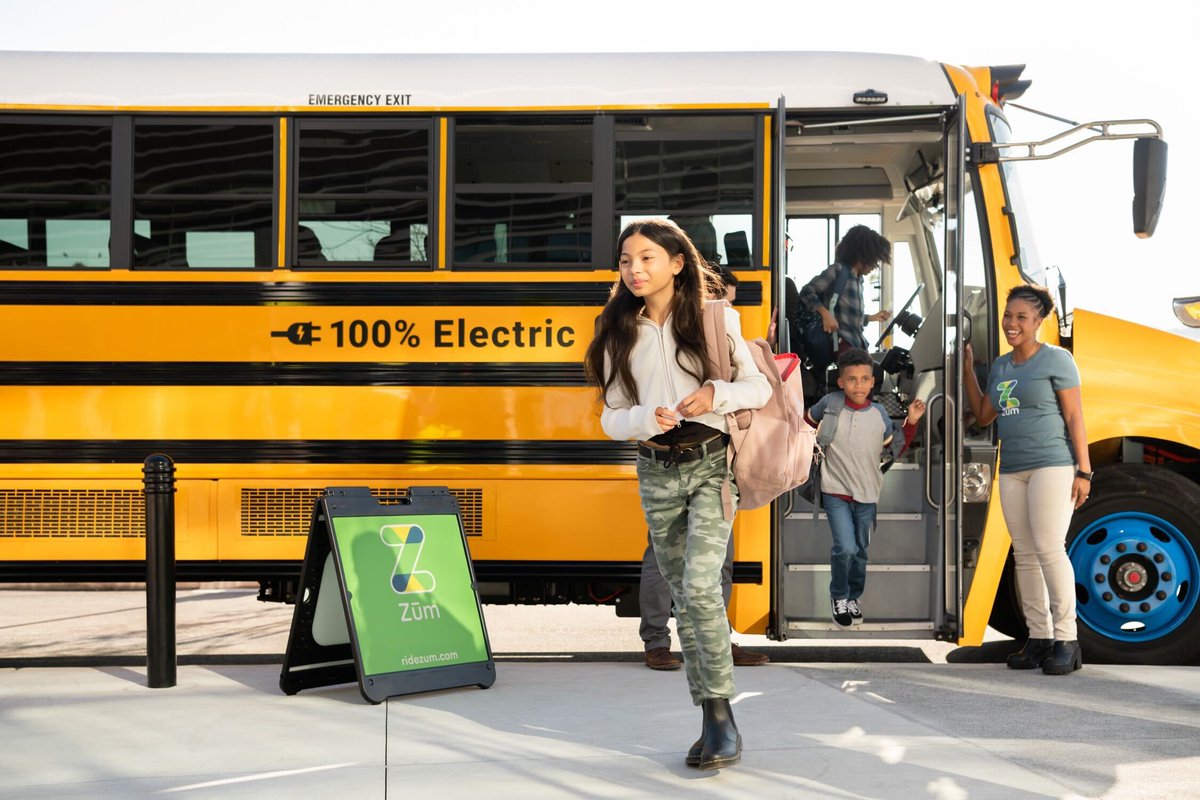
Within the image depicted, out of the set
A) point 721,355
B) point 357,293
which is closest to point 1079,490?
point 721,355

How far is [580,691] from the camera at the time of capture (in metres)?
5.83

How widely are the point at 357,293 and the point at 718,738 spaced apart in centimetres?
303

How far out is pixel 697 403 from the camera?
4.15 metres

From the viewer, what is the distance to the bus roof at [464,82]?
20.9ft

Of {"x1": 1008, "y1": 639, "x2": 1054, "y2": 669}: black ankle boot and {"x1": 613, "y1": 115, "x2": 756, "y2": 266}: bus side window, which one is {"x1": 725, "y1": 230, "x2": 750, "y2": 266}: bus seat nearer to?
{"x1": 613, "y1": 115, "x2": 756, "y2": 266}: bus side window

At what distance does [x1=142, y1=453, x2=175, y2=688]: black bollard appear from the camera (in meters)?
5.89

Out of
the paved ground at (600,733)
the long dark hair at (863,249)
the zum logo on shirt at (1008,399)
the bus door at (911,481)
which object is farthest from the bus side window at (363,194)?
the zum logo on shirt at (1008,399)

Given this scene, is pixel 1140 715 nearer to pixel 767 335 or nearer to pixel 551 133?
pixel 767 335

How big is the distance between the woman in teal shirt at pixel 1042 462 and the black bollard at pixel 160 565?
3843 millimetres

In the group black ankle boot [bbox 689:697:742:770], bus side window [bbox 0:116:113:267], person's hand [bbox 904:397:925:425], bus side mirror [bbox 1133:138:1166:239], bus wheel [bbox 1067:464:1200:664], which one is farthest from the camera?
bus wheel [bbox 1067:464:1200:664]

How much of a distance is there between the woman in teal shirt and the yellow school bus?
252 millimetres

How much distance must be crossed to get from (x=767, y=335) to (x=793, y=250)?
149 cm

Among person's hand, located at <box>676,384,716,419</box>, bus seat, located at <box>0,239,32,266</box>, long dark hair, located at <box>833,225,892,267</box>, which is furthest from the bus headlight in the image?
bus seat, located at <box>0,239,32,266</box>

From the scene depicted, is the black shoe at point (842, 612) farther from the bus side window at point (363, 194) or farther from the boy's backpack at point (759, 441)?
the bus side window at point (363, 194)
